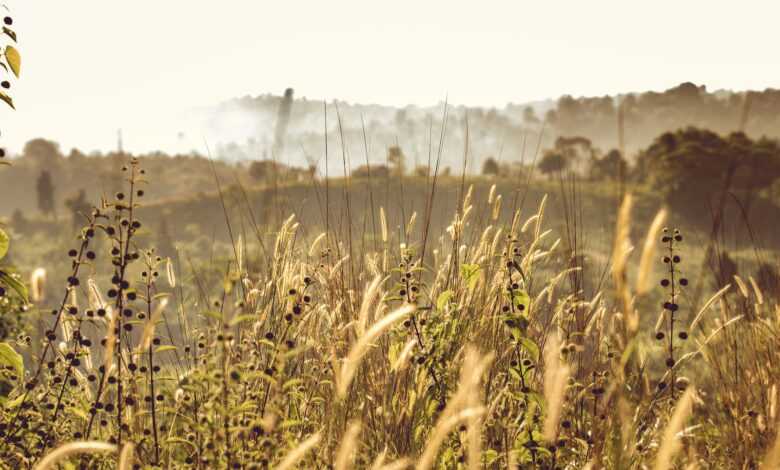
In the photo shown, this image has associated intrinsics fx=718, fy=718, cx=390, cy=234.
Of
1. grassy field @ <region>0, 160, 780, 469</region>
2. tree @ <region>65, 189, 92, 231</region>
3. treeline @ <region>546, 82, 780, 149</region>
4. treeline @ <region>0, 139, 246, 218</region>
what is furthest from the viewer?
treeline @ <region>546, 82, 780, 149</region>

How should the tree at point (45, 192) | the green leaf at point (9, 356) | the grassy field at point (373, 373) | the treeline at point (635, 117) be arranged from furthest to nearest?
the treeline at point (635, 117), the tree at point (45, 192), the green leaf at point (9, 356), the grassy field at point (373, 373)

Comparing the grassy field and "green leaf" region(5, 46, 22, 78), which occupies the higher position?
"green leaf" region(5, 46, 22, 78)

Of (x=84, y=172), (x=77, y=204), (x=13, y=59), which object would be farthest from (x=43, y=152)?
(x=13, y=59)

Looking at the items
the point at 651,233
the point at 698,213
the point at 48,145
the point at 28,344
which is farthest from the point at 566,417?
the point at 48,145

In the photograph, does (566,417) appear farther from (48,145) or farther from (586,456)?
(48,145)

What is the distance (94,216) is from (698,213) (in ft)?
117

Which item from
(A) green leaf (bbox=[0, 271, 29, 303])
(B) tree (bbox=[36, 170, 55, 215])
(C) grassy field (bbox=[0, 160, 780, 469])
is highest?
(A) green leaf (bbox=[0, 271, 29, 303])

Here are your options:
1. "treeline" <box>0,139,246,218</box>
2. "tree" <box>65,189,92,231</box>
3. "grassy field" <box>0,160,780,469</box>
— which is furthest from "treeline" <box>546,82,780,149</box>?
"grassy field" <box>0,160,780,469</box>

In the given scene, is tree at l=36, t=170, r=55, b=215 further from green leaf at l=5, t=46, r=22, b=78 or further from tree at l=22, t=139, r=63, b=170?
green leaf at l=5, t=46, r=22, b=78

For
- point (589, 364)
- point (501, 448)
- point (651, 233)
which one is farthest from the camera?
point (589, 364)

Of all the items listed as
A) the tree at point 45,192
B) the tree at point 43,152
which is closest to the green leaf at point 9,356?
the tree at point 45,192

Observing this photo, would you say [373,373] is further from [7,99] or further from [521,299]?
[7,99]

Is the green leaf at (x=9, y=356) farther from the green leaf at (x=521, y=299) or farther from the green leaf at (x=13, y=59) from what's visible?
the green leaf at (x=521, y=299)

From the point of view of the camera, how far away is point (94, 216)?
2.37 metres
